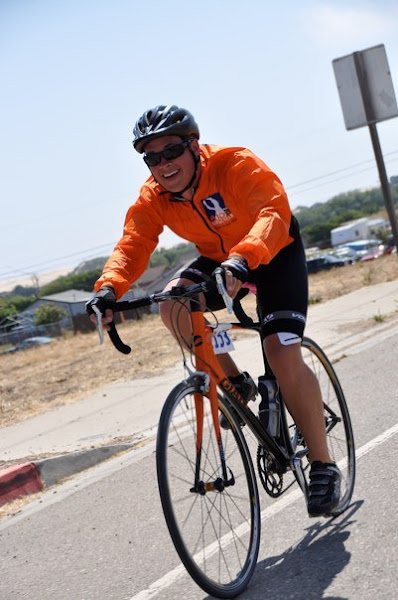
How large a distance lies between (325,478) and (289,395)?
424 millimetres

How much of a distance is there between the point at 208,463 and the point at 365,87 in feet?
36.1

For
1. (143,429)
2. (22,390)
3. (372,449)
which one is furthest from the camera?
(22,390)

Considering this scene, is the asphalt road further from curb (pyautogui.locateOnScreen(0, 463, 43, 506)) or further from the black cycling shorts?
the black cycling shorts

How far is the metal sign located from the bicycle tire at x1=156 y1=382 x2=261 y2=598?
10.7 m

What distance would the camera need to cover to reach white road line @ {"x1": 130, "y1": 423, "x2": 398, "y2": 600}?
12.7 feet

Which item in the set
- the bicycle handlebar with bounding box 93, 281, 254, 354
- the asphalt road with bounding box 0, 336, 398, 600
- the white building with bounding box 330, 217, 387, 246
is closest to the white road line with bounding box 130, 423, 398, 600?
the asphalt road with bounding box 0, 336, 398, 600

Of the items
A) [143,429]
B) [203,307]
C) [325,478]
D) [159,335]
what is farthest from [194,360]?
[159,335]

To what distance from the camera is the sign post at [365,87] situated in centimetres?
1337

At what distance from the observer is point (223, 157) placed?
4.07 meters

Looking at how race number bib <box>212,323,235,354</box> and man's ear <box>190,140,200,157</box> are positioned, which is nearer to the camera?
race number bib <box>212,323,235,354</box>

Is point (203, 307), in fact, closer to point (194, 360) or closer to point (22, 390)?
point (194, 360)

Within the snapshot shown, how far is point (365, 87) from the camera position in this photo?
13.6 meters

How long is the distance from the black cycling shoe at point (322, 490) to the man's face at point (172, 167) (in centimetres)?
145

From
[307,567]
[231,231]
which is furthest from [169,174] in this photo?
[307,567]
